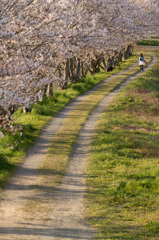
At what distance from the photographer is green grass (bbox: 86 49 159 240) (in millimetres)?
11516

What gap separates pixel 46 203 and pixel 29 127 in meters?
9.39

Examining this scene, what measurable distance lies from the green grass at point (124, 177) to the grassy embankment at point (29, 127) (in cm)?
339

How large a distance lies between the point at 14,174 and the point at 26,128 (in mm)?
6296

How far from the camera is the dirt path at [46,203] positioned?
10.9 m

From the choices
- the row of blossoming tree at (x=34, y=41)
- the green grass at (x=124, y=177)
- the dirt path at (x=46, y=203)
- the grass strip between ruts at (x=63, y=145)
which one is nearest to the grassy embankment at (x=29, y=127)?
the dirt path at (x=46, y=203)

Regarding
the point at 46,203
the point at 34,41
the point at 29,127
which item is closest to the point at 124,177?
the point at 46,203

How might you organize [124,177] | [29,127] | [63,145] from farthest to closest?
[29,127], [63,145], [124,177]

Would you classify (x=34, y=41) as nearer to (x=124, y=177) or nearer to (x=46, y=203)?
(x=124, y=177)

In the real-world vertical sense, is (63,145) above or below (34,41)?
below

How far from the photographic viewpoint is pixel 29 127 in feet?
71.6

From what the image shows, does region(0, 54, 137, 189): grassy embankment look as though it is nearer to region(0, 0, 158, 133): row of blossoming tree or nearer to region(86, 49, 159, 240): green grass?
region(0, 0, 158, 133): row of blossoming tree

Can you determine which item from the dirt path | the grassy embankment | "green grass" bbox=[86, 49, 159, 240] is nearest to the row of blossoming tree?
the grassy embankment

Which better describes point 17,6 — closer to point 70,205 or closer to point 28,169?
point 28,169

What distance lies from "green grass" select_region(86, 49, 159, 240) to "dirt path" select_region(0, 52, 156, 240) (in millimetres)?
423
